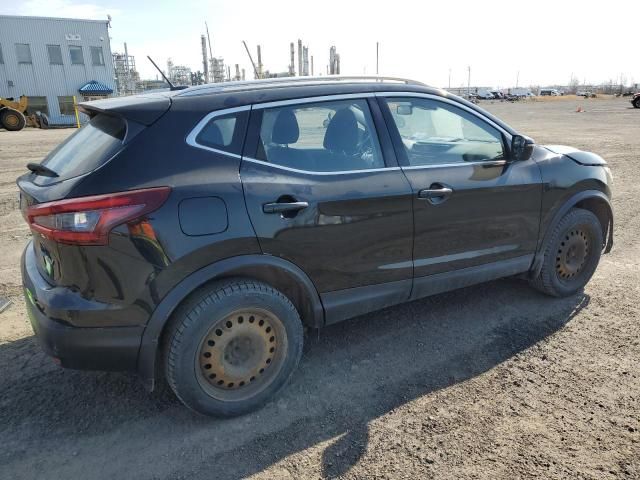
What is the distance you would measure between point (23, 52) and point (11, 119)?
18.3 m

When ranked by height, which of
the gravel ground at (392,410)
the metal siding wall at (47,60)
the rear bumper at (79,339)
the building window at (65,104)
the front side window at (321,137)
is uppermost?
the metal siding wall at (47,60)

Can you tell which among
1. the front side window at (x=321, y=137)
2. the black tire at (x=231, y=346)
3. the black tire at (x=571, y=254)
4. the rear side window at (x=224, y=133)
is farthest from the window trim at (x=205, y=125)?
the black tire at (x=571, y=254)

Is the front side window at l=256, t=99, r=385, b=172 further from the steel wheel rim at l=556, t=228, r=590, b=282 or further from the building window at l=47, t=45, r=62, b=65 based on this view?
the building window at l=47, t=45, r=62, b=65

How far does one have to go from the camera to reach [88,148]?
8.84 feet

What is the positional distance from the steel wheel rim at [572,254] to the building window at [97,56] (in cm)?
4505

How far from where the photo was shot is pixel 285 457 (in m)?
2.50

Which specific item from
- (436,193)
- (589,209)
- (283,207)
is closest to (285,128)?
(283,207)

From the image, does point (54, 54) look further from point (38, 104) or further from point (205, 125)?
point (205, 125)

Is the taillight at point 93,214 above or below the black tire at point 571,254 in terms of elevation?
above

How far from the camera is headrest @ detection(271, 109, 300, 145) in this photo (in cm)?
289

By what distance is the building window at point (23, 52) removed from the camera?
126ft

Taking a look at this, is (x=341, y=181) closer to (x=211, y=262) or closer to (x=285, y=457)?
(x=211, y=262)

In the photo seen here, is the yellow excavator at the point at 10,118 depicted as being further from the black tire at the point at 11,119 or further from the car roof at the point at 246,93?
the car roof at the point at 246,93

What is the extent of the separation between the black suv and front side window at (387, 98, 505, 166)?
0.01m
